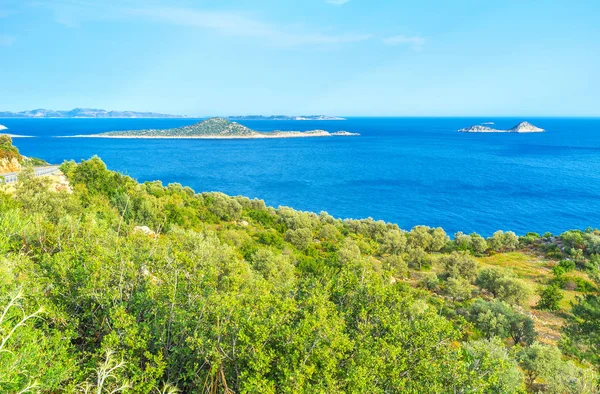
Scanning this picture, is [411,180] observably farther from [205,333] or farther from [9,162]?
[205,333]

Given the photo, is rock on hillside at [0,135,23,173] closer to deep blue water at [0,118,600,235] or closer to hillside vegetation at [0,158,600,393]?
hillside vegetation at [0,158,600,393]

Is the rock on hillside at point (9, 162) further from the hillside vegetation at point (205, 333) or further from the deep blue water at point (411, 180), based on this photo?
the deep blue water at point (411, 180)

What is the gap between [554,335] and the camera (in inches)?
896

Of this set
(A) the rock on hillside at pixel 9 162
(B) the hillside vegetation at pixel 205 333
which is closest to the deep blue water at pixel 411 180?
(A) the rock on hillside at pixel 9 162

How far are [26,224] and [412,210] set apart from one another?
6763cm

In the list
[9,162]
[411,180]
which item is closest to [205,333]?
[9,162]

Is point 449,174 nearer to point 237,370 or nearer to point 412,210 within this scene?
point 412,210

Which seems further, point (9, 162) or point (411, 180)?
point (411, 180)

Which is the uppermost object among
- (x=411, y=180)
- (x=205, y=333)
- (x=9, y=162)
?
(x=9, y=162)

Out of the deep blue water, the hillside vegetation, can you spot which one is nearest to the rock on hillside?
the hillside vegetation

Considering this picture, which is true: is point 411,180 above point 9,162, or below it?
below

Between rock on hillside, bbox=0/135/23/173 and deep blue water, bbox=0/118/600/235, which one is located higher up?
rock on hillside, bbox=0/135/23/173

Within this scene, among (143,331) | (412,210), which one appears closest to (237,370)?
(143,331)

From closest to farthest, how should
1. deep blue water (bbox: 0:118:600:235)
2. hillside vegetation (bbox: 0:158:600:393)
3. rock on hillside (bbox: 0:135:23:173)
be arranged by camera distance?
hillside vegetation (bbox: 0:158:600:393) → rock on hillside (bbox: 0:135:23:173) → deep blue water (bbox: 0:118:600:235)
